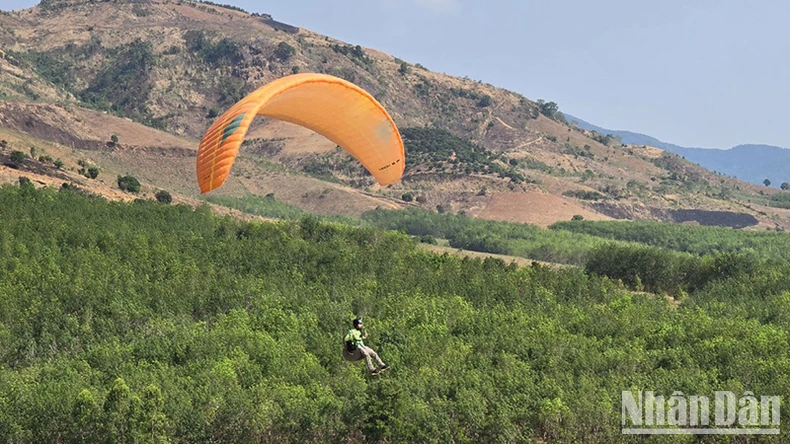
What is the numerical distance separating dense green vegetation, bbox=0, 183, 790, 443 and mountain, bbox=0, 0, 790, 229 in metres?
35.1

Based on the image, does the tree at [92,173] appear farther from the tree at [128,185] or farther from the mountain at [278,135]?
the tree at [128,185]

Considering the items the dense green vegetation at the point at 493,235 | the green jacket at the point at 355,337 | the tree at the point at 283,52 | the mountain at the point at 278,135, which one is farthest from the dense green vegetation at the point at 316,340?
the tree at the point at 283,52

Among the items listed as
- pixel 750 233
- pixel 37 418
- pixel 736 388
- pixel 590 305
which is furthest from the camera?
pixel 750 233

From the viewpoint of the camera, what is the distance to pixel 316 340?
125 feet

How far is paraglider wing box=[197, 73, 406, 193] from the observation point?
2308 centimetres

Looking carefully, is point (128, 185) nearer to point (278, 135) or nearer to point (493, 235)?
point (493, 235)

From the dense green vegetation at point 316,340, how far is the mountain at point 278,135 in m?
35.1

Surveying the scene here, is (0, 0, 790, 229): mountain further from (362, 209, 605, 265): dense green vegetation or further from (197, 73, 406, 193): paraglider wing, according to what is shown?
(197, 73, 406, 193): paraglider wing

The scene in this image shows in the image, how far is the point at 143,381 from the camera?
31719 mm

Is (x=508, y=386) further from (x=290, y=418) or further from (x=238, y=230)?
(x=238, y=230)

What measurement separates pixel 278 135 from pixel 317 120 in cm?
13118

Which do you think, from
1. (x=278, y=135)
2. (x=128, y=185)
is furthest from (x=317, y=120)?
(x=278, y=135)

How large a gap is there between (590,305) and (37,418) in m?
31.6

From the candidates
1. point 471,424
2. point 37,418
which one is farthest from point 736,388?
point 37,418
